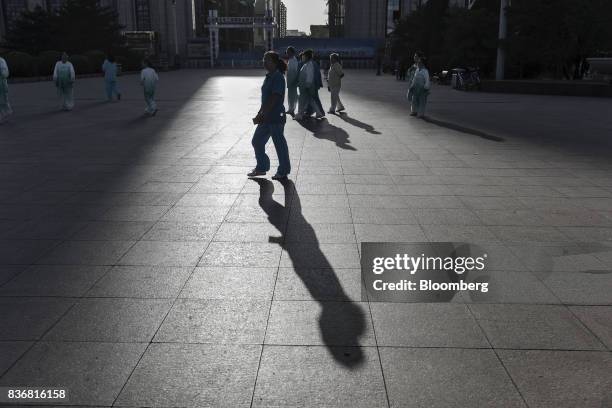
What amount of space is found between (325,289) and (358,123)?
1076 cm

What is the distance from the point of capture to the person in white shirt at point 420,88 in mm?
15250

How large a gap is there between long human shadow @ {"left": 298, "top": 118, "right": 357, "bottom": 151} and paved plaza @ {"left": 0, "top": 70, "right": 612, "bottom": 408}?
3.22ft

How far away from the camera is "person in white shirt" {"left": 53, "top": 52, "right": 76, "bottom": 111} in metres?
17.0

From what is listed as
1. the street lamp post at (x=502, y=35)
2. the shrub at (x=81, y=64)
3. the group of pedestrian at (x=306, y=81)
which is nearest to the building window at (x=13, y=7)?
the shrub at (x=81, y=64)

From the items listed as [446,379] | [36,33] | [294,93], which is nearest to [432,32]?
[294,93]

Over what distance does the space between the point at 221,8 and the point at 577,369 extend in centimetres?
15240

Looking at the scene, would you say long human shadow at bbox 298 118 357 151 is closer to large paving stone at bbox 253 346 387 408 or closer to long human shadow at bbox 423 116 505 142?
long human shadow at bbox 423 116 505 142

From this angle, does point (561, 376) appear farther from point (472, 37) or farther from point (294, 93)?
point (472, 37)

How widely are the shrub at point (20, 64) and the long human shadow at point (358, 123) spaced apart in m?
26.8

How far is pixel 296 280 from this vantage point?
4.43 meters

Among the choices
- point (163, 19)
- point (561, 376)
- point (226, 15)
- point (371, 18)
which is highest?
point (226, 15)

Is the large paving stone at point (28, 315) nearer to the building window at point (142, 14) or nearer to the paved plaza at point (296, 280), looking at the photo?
the paved plaza at point (296, 280)

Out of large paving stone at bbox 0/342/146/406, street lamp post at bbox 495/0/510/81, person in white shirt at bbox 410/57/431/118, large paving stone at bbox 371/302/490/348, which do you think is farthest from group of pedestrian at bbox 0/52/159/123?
street lamp post at bbox 495/0/510/81

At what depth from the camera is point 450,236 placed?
5.51 meters
